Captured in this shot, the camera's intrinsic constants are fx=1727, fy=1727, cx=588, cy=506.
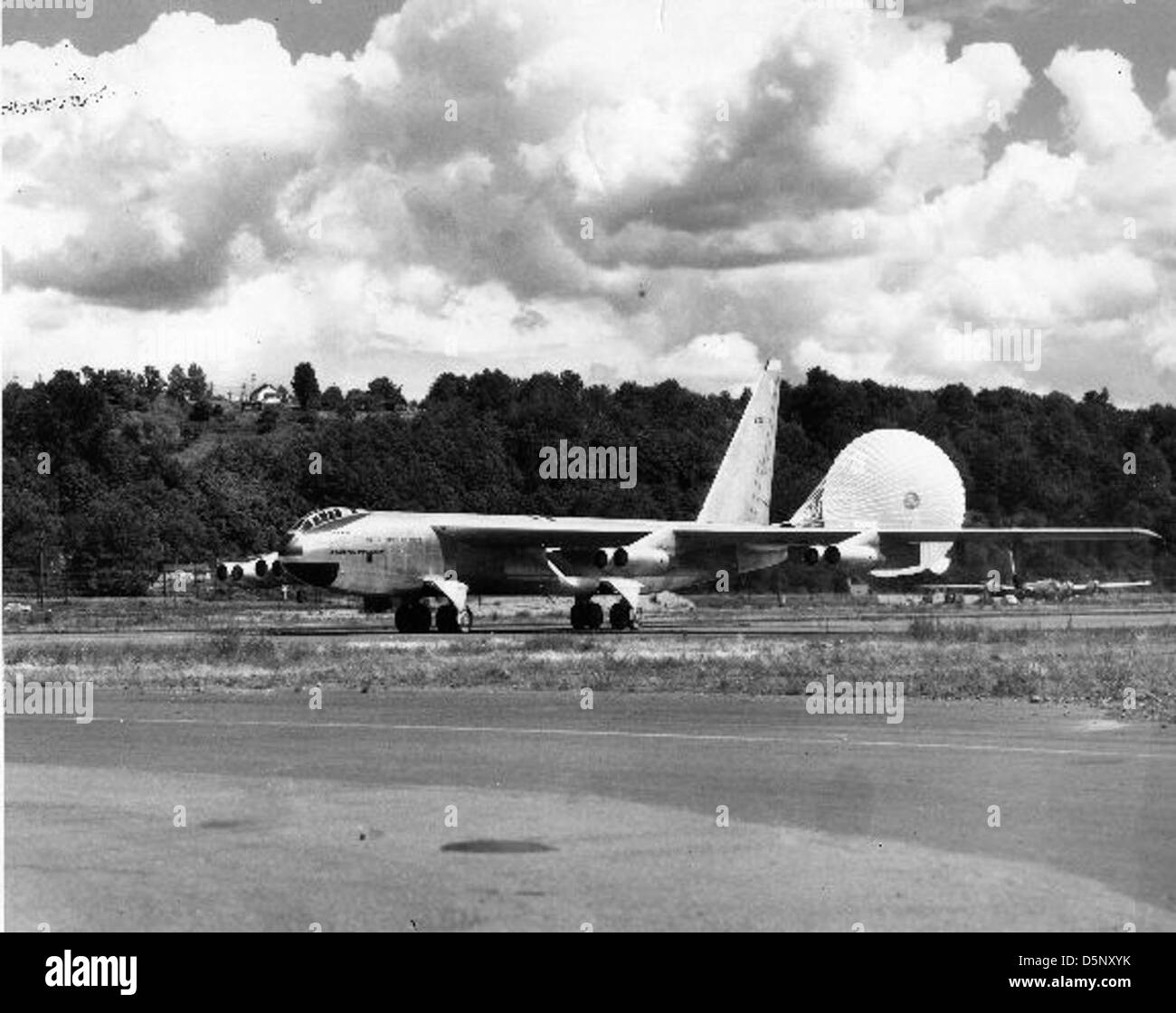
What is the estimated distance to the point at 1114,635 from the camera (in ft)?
139

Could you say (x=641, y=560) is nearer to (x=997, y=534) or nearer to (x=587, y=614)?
(x=587, y=614)

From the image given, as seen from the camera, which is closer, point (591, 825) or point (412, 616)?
point (591, 825)

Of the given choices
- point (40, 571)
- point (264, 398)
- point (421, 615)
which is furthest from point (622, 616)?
point (264, 398)

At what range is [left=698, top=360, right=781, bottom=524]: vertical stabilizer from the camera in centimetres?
A: 5903

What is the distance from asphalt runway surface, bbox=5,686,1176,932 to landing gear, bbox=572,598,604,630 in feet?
98.7

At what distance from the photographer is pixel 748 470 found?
59250 mm

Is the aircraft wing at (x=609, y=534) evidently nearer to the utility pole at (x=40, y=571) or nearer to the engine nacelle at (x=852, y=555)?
the engine nacelle at (x=852, y=555)

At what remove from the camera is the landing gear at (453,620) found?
47.4 metres

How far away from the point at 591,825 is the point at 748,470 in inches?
1900

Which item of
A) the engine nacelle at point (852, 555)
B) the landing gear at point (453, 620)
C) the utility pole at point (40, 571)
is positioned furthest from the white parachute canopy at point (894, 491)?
the utility pole at point (40, 571)

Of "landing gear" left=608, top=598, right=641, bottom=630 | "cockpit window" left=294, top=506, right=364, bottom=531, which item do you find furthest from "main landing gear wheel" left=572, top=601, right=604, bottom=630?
"cockpit window" left=294, top=506, right=364, bottom=531

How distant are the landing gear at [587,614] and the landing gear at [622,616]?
324 millimetres

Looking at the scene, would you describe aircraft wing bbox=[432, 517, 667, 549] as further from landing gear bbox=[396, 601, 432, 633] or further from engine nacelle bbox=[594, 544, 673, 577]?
landing gear bbox=[396, 601, 432, 633]
